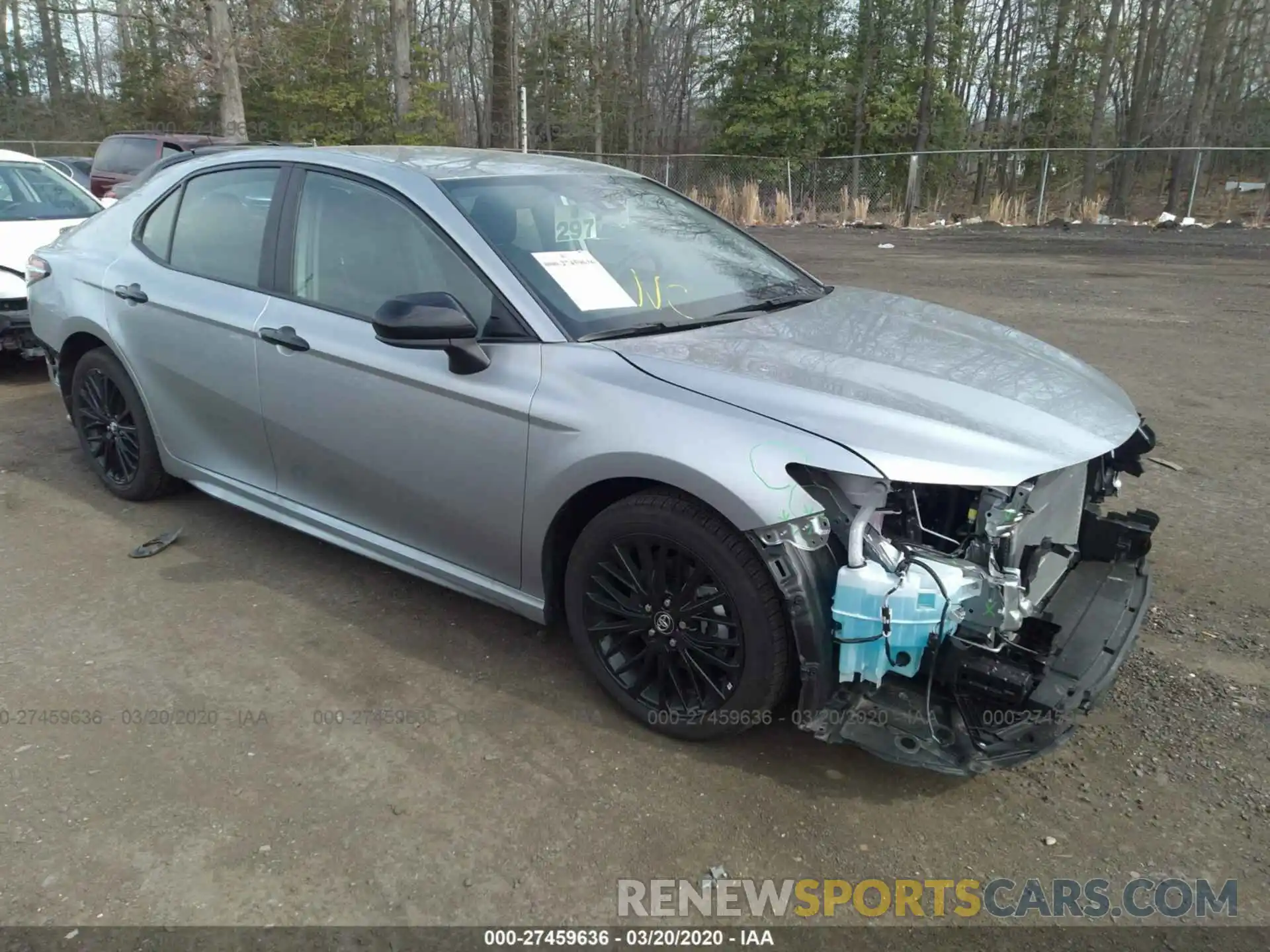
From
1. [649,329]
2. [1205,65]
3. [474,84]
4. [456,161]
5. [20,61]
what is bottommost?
[649,329]

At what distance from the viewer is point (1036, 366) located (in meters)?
3.23

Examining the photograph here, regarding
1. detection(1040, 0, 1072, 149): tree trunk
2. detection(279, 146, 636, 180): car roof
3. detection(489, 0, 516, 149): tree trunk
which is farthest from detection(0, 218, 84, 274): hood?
detection(1040, 0, 1072, 149): tree trunk

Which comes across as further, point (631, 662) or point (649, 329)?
point (649, 329)

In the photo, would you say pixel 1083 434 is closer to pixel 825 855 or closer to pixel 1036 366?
pixel 1036 366

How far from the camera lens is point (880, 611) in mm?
2447

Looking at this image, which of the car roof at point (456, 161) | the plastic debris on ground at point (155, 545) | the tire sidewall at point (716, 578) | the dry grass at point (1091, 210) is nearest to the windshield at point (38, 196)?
the plastic debris on ground at point (155, 545)

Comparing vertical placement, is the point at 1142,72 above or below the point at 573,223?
above

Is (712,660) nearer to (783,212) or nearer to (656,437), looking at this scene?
(656,437)

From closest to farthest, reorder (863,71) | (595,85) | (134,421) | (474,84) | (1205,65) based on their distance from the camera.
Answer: (134,421)
(1205,65)
(863,71)
(595,85)
(474,84)

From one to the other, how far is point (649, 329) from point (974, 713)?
1.57 meters

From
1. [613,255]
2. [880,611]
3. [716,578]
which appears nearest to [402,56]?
[613,255]

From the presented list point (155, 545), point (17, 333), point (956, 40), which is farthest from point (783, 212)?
point (155, 545)

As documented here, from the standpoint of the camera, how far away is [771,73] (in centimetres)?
2909

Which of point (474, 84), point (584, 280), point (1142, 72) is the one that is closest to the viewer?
point (584, 280)
